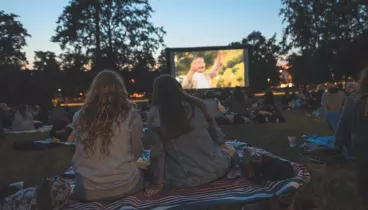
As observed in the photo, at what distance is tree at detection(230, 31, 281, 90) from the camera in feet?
171

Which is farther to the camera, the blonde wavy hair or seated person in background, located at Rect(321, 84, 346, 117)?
seated person in background, located at Rect(321, 84, 346, 117)

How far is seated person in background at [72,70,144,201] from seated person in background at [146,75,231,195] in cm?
25

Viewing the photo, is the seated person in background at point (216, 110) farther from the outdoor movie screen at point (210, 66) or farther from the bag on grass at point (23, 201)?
the bag on grass at point (23, 201)

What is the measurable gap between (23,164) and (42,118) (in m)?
7.02

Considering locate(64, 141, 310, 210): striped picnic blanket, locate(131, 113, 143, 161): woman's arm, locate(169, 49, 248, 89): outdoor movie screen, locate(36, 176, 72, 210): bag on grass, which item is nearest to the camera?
locate(36, 176, 72, 210): bag on grass

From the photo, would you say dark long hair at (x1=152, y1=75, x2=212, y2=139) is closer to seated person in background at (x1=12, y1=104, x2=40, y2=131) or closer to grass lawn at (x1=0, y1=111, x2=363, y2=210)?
grass lawn at (x1=0, y1=111, x2=363, y2=210)

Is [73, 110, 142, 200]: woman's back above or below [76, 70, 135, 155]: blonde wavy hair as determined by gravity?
below

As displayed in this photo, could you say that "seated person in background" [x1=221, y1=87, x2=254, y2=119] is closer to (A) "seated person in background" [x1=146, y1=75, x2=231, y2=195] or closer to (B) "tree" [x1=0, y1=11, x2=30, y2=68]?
(A) "seated person in background" [x1=146, y1=75, x2=231, y2=195]

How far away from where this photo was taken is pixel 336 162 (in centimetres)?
458

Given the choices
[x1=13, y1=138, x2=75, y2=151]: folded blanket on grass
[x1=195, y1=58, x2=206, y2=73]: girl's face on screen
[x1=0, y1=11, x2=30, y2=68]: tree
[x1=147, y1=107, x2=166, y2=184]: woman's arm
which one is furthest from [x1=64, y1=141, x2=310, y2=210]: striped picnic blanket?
[x1=0, y1=11, x2=30, y2=68]: tree

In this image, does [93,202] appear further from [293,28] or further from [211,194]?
[293,28]

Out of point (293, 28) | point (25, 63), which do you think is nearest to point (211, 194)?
point (293, 28)

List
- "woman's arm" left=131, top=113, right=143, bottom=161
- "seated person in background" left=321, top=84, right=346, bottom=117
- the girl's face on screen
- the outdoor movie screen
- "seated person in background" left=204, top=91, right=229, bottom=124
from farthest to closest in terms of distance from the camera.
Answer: the girl's face on screen, the outdoor movie screen, "seated person in background" left=204, top=91, right=229, bottom=124, "seated person in background" left=321, top=84, right=346, bottom=117, "woman's arm" left=131, top=113, right=143, bottom=161

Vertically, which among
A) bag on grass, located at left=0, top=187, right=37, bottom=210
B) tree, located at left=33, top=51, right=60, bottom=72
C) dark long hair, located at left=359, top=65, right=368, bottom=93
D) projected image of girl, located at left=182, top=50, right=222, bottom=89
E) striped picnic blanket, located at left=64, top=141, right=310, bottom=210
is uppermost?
tree, located at left=33, top=51, right=60, bottom=72
